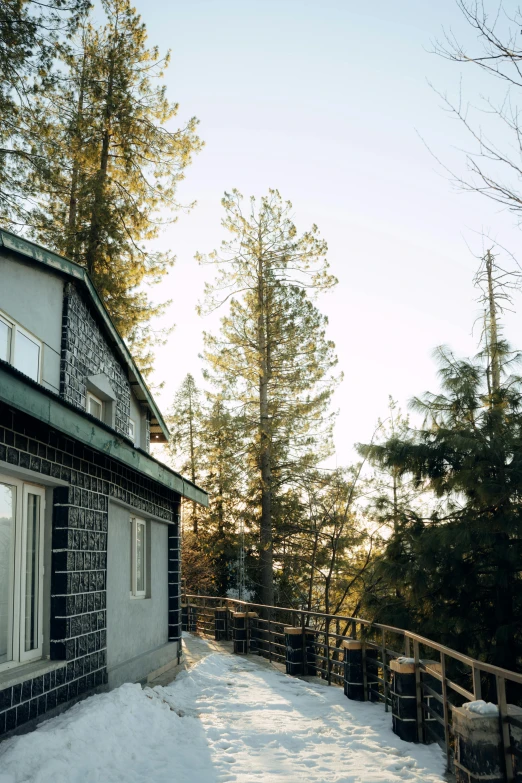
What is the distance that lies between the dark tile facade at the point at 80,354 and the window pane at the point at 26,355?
670mm

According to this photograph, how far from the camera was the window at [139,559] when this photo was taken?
10633mm

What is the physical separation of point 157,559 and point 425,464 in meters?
4.64

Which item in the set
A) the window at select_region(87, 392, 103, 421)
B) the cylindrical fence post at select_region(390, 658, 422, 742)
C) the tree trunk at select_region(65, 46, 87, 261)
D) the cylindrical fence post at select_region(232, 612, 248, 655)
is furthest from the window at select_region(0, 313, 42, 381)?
the tree trunk at select_region(65, 46, 87, 261)

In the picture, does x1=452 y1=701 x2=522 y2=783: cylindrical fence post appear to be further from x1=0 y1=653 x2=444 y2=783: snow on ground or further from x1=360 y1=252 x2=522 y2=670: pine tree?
x1=360 y1=252 x2=522 y2=670: pine tree

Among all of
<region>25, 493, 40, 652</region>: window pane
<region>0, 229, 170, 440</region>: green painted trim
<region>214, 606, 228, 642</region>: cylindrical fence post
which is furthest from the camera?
<region>214, 606, 228, 642</region>: cylindrical fence post

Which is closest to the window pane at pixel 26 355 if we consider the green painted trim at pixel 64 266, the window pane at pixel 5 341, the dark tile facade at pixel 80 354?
the window pane at pixel 5 341

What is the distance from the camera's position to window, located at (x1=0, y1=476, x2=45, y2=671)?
20.8ft

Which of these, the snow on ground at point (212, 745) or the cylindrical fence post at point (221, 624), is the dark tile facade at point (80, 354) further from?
the cylindrical fence post at point (221, 624)

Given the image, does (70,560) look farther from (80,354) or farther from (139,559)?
(80,354)

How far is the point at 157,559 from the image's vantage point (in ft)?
39.1

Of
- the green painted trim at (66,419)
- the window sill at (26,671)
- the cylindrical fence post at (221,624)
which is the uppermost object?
the green painted trim at (66,419)

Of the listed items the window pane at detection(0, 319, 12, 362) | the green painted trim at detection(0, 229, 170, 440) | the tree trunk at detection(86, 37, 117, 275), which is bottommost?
the window pane at detection(0, 319, 12, 362)

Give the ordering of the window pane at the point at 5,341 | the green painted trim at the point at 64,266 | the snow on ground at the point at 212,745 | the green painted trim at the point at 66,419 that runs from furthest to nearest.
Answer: the green painted trim at the point at 64,266 → the window pane at the point at 5,341 → the snow on ground at the point at 212,745 → the green painted trim at the point at 66,419

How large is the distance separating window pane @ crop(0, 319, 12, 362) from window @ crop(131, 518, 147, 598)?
11.2 ft
